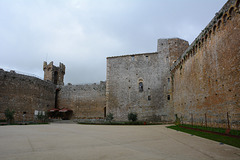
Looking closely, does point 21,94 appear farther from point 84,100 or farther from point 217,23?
point 217,23

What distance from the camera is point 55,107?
3177cm

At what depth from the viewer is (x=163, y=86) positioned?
2505 cm

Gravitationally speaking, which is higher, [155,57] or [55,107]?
[155,57]

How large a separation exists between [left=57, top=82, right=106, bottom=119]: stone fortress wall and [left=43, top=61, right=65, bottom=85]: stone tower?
3853 mm

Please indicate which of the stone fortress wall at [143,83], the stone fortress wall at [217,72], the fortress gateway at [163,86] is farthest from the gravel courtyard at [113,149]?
the stone fortress wall at [143,83]

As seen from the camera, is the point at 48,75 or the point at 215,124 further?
the point at 48,75

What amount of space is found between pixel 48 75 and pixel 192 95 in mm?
27709

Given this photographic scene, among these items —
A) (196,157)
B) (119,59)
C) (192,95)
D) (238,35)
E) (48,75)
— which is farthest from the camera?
(48,75)

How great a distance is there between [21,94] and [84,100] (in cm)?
973

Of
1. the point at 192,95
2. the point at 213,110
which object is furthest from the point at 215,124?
the point at 192,95

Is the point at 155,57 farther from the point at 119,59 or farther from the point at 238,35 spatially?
the point at 238,35

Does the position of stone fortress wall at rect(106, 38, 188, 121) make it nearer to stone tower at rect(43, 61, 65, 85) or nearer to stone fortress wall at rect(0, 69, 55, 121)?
stone fortress wall at rect(0, 69, 55, 121)

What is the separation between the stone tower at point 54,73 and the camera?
33969mm

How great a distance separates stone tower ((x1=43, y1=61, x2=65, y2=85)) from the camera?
3397cm
